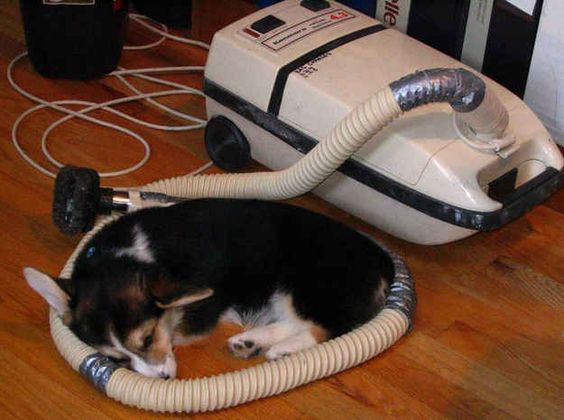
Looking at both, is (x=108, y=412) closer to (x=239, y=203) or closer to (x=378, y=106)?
(x=239, y=203)

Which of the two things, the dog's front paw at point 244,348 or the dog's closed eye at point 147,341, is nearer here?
the dog's closed eye at point 147,341

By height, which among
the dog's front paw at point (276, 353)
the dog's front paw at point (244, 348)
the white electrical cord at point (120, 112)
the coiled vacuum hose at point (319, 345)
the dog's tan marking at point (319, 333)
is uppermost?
the coiled vacuum hose at point (319, 345)

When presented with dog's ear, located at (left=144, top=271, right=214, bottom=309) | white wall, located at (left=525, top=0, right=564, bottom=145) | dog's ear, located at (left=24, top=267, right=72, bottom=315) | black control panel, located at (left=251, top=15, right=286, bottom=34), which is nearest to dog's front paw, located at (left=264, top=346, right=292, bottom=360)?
dog's ear, located at (left=144, top=271, right=214, bottom=309)

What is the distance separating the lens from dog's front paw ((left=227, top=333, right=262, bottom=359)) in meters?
1.57

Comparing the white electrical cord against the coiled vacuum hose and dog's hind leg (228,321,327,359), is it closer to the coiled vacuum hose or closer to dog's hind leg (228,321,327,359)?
the coiled vacuum hose

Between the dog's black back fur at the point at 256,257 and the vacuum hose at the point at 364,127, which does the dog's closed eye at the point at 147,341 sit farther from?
the vacuum hose at the point at 364,127

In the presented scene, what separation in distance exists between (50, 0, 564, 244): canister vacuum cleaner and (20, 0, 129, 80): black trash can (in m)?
0.37

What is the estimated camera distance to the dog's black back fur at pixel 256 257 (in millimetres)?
1570

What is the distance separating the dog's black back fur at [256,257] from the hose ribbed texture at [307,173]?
0.10 meters

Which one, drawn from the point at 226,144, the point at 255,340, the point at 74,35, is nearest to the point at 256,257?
the point at 255,340

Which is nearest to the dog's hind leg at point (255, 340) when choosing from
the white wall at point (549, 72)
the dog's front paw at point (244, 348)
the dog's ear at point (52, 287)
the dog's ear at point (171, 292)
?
the dog's front paw at point (244, 348)

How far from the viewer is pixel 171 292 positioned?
1.46 metres

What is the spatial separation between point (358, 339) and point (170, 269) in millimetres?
312

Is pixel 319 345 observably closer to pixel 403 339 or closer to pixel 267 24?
pixel 403 339
